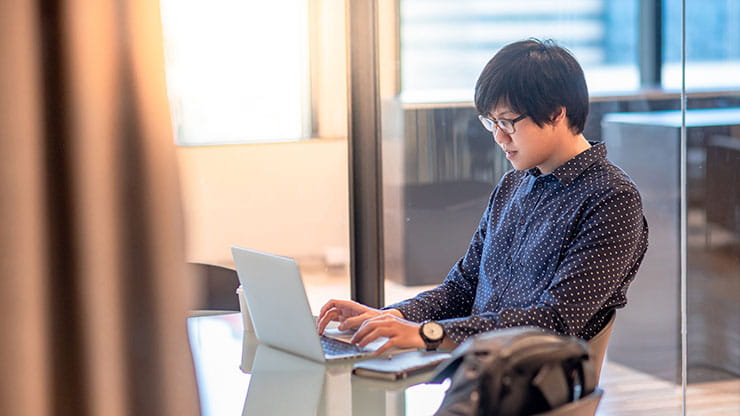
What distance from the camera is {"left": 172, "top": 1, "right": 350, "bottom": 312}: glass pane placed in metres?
3.25

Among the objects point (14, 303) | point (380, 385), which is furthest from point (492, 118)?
point (14, 303)

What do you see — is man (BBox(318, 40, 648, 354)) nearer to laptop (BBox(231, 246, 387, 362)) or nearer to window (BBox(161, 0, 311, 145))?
laptop (BBox(231, 246, 387, 362))

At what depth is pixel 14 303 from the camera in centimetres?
103

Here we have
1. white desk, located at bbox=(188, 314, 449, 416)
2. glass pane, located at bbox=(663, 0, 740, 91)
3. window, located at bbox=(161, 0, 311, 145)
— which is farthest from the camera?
window, located at bbox=(161, 0, 311, 145)

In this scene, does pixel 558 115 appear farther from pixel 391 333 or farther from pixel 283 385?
pixel 283 385

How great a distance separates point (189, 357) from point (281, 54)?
7.53 ft

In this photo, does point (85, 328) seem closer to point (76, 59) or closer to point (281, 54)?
point (76, 59)

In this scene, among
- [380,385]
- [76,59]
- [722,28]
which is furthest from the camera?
[722,28]

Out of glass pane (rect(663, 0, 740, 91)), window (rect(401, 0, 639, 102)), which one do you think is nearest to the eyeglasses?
glass pane (rect(663, 0, 740, 91))

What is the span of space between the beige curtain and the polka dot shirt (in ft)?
2.46

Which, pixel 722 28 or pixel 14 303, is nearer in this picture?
pixel 14 303

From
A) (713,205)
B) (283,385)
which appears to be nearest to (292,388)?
(283,385)

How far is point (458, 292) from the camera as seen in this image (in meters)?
2.10

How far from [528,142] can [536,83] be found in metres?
0.12
